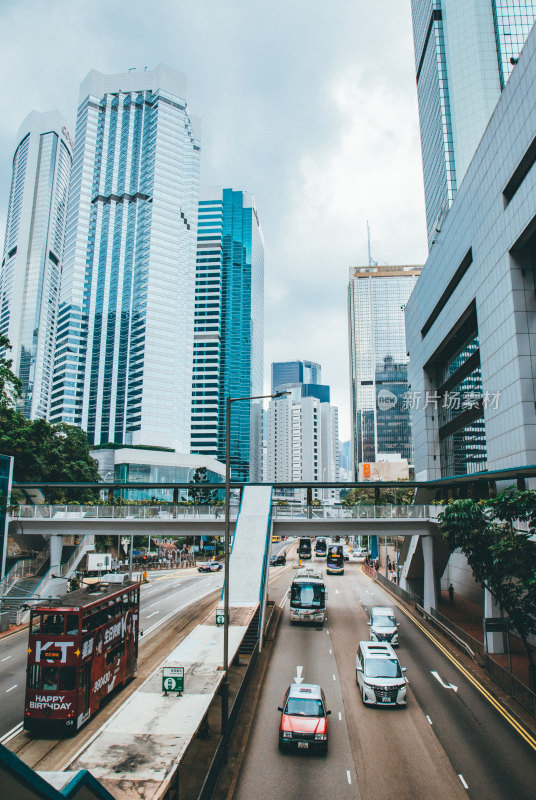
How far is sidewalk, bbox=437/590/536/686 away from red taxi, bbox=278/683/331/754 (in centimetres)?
1218

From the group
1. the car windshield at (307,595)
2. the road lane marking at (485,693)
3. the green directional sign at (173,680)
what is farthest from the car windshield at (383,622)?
the green directional sign at (173,680)

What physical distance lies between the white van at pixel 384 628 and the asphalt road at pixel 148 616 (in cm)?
1372

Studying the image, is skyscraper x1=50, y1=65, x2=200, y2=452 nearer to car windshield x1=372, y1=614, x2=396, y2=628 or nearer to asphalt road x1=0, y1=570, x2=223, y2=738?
asphalt road x1=0, y1=570, x2=223, y2=738

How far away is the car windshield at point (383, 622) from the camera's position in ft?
101

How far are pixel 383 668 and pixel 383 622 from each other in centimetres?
1022

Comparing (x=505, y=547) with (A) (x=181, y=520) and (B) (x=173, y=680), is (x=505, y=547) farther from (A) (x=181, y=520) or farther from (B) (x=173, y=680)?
(A) (x=181, y=520)

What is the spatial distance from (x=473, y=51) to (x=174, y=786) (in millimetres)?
112247

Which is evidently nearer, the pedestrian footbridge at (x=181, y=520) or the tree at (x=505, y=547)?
the tree at (x=505, y=547)

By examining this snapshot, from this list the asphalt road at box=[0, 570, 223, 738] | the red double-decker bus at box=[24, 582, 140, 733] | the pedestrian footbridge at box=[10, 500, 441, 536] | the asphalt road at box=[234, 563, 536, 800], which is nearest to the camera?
the asphalt road at box=[234, 563, 536, 800]

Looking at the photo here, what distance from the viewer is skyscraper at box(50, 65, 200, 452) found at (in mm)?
172250

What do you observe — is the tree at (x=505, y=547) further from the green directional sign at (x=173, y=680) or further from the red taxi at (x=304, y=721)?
the green directional sign at (x=173, y=680)

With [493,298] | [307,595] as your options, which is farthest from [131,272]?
[307,595]

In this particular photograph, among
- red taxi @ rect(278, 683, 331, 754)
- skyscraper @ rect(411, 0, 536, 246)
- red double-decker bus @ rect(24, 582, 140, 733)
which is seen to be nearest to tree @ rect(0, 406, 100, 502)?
red double-decker bus @ rect(24, 582, 140, 733)

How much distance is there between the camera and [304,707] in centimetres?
1747
